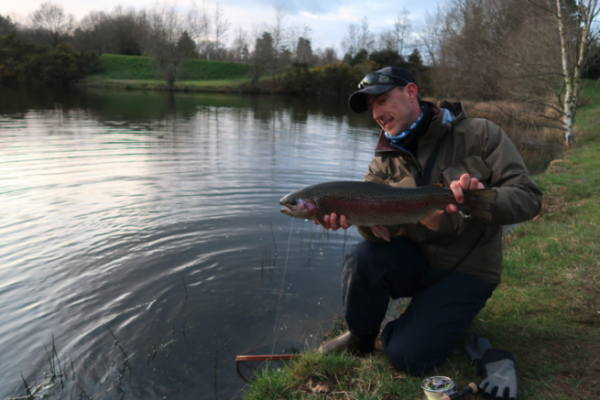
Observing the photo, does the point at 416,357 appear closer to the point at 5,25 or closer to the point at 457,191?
the point at 457,191

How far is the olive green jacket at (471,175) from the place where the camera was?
3104 millimetres

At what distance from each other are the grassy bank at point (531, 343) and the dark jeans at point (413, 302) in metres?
0.18

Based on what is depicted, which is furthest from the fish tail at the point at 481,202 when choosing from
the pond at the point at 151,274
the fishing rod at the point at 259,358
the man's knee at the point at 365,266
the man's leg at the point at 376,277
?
the pond at the point at 151,274

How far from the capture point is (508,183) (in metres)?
3.14

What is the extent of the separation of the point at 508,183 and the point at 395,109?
1.15 meters

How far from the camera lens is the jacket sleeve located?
2.92 m

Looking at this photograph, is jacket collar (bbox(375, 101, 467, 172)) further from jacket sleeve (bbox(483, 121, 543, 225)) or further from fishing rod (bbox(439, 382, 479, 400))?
fishing rod (bbox(439, 382, 479, 400))

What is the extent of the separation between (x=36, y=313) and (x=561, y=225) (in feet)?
26.0

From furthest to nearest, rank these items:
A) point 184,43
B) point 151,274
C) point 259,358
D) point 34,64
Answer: point 184,43
point 34,64
point 151,274
point 259,358

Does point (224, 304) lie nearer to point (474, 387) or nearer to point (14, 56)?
point (474, 387)

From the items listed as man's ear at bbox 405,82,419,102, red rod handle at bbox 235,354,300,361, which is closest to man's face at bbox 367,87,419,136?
man's ear at bbox 405,82,419,102

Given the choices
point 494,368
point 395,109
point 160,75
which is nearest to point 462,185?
point 395,109

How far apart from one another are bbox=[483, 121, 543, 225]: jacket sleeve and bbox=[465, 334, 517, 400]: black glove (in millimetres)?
1053

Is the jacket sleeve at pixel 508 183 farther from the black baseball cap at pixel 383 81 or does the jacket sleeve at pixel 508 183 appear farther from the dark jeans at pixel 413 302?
the black baseball cap at pixel 383 81
